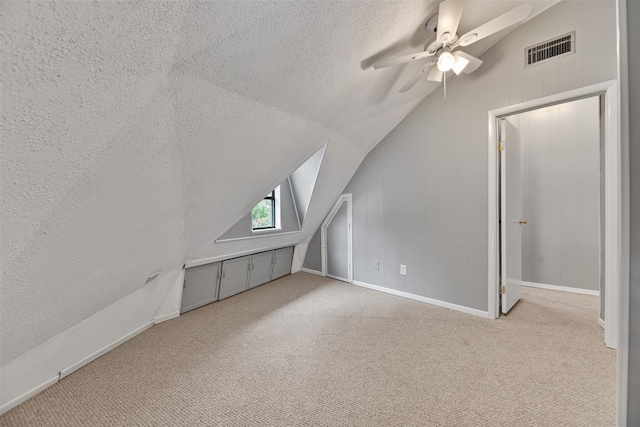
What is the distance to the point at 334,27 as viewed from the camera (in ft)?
4.44

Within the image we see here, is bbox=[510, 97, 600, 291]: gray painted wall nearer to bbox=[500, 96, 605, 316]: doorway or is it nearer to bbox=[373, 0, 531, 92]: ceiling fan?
bbox=[500, 96, 605, 316]: doorway

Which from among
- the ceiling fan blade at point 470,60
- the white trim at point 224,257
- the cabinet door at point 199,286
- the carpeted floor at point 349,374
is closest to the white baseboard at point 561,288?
the carpeted floor at point 349,374

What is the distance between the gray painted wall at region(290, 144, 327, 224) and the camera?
2.74 metres

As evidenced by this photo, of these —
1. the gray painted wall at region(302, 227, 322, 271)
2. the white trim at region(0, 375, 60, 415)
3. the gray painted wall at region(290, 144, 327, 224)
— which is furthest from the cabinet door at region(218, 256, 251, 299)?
the white trim at region(0, 375, 60, 415)

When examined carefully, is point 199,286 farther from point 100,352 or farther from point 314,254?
A: point 314,254

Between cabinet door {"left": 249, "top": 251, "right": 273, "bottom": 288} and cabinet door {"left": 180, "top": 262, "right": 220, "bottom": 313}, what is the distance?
539 mm

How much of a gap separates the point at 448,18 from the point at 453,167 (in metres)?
1.40

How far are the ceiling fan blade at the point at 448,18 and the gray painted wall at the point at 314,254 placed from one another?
2.94 meters

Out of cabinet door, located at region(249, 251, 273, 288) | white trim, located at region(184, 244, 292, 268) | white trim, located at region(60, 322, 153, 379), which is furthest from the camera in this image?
cabinet door, located at region(249, 251, 273, 288)

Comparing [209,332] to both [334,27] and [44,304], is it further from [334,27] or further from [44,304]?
[334,27]

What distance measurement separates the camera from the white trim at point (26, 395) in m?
1.34

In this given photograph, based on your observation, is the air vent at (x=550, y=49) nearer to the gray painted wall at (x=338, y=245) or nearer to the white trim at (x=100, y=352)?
the gray painted wall at (x=338, y=245)

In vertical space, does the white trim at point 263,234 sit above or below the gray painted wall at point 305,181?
below

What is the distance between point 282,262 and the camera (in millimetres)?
3887
